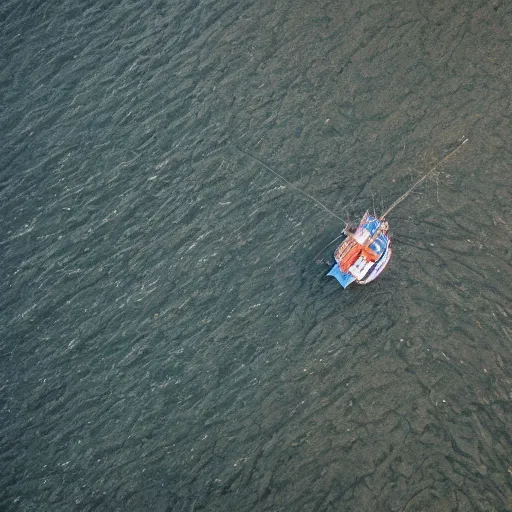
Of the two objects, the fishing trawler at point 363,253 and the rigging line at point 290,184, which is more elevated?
the rigging line at point 290,184

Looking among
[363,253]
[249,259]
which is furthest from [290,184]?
[363,253]

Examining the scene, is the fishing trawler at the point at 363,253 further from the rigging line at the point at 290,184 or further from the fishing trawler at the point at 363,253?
the rigging line at the point at 290,184

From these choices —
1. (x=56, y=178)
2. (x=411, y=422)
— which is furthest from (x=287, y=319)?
(x=56, y=178)

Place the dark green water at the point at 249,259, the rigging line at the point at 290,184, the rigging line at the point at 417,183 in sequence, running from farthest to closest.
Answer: the rigging line at the point at 290,184, the rigging line at the point at 417,183, the dark green water at the point at 249,259

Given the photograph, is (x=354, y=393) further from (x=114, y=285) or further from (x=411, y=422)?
(x=114, y=285)

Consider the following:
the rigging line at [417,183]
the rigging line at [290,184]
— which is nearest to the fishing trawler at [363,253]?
the rigging line at [417,183]

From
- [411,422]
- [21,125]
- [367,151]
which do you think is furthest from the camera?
[21,125]
